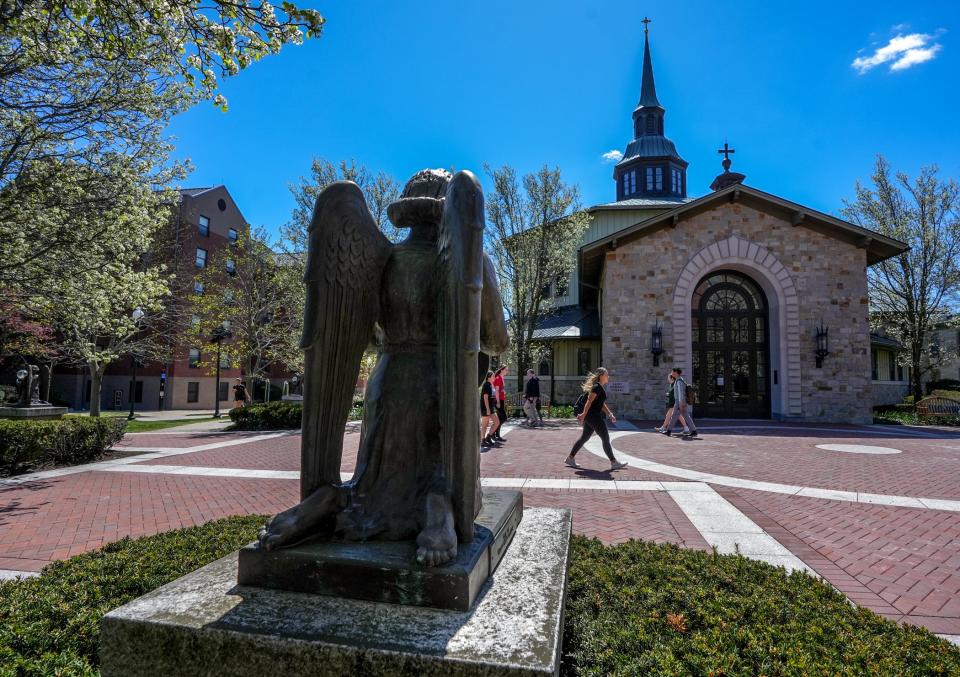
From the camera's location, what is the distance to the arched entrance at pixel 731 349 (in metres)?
20.5

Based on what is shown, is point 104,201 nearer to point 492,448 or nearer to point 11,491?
point 11,491

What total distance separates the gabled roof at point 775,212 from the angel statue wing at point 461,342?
1913 cm

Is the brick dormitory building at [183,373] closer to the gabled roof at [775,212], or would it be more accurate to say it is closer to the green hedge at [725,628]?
the gabled roof at [775,212]

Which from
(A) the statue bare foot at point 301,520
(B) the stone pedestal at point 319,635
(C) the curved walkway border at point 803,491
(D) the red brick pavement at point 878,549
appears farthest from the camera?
(C) the curved walkway border at point 803,491

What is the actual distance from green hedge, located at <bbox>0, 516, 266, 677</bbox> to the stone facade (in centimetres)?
1779

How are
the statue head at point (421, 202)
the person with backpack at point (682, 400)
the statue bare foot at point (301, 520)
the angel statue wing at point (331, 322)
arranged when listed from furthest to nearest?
1. the person with backpack at point (682, 400)
2. the statue head at point (421, 202)
3. the angel statue wing at point (331, 322)
4. the statue bare foot at point (301, 520)

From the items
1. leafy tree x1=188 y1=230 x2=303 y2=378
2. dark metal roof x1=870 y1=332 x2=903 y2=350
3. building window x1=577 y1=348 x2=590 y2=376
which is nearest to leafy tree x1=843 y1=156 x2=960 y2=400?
dark metal roof x1=870 y1=332 x2=903 y2=350

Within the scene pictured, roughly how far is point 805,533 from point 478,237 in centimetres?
530

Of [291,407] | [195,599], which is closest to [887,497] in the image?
[195,599]

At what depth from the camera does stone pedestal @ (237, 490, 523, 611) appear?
1.90 metres

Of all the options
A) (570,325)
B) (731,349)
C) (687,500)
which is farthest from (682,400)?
(570,325)

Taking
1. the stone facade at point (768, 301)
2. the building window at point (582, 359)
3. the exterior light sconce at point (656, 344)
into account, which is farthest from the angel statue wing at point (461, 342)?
the building window at point (582, 359)

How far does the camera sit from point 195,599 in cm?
197

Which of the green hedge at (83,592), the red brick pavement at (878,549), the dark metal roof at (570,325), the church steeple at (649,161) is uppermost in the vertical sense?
the church steeple at (649,161)
